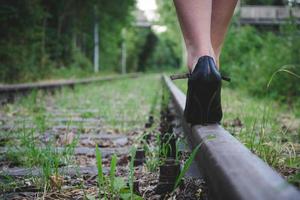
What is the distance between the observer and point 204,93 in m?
1.75

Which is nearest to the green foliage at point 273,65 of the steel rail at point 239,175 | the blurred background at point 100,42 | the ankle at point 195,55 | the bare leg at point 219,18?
the blurred background at point 100,42

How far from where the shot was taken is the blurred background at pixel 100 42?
5.35 m

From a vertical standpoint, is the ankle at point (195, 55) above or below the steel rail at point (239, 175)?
above

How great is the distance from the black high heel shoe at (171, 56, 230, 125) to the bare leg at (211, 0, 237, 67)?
32 cm

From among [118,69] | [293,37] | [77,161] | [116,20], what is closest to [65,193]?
[77,161]

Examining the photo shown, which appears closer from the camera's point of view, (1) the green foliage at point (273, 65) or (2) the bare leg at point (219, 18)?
(2) the bare leg at point (219, 18)

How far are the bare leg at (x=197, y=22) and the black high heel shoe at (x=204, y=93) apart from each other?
0.08 meters

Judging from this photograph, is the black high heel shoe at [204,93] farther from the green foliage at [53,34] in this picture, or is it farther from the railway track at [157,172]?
the green foliage at [53,34]

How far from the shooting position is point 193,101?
1.79 m

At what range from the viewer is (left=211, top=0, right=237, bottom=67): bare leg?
206cm

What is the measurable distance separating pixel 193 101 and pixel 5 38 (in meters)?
9.44

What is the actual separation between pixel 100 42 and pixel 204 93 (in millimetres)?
22628

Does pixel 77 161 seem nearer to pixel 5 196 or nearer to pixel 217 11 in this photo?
pixel 5 196

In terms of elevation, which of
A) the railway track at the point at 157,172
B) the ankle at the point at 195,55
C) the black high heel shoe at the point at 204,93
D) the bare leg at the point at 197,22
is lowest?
the railway track at the point at 157,172
